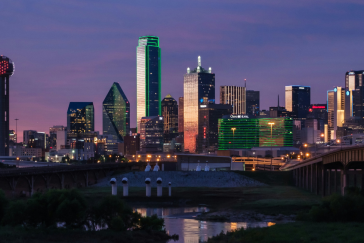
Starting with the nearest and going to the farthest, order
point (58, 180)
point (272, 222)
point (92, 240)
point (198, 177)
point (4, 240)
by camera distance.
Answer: point (4, 240) → point (92, 240) → point (272, 222) → point (58, 180) → point (198, 177)

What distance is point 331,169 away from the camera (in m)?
109

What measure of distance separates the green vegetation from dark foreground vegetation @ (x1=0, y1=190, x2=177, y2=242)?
802cm

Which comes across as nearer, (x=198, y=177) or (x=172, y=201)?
(x=172, y=201)

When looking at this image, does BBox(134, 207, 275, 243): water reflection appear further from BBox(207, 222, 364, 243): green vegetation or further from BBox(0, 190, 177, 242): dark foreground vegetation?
BBox(207, 222, 364, 243): green vegetation

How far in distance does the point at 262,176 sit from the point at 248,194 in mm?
33212

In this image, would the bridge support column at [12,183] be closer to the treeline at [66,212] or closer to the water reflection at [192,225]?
the water reflection at [192,225]

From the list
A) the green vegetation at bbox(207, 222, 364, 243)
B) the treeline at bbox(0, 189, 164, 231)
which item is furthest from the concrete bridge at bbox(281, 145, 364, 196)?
the treeline at bbox(0, 189, 164, 231)

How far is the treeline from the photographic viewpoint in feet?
189

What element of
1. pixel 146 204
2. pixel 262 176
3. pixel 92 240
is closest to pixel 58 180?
pixel 146 204

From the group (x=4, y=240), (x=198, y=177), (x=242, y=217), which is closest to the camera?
(x=4, y=240)

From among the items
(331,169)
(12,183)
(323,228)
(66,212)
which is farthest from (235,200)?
(66,212)

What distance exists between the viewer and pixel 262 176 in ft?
460

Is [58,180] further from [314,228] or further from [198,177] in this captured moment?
[314,228]

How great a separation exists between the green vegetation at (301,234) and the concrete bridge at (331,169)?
617 inches
